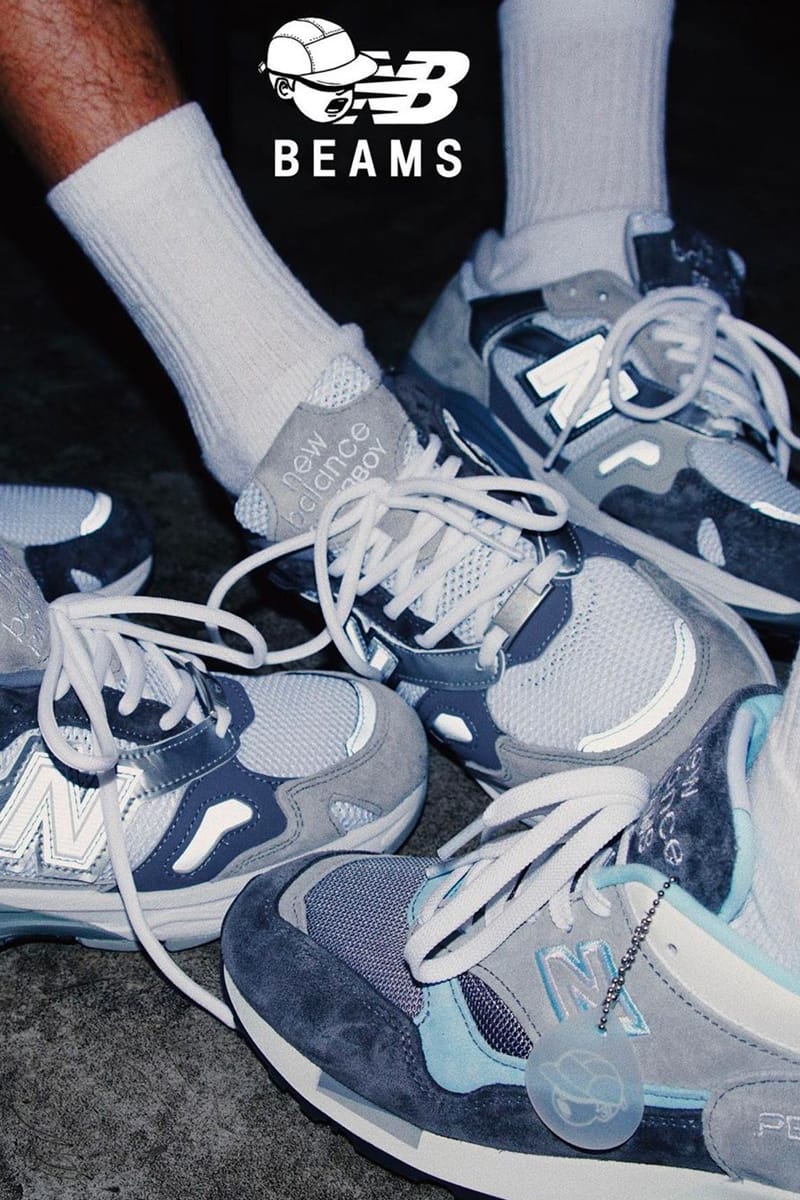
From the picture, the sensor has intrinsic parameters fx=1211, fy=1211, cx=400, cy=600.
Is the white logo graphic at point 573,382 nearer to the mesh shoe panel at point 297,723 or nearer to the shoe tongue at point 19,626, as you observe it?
the mesh shoe panel at point 297,723

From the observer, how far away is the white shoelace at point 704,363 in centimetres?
123

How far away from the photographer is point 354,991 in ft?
2.69

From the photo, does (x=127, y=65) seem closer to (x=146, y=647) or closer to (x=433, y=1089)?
(x=146, y=647)

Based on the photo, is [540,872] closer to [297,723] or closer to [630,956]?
[630,956]

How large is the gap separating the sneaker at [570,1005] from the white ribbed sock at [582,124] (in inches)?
27.5

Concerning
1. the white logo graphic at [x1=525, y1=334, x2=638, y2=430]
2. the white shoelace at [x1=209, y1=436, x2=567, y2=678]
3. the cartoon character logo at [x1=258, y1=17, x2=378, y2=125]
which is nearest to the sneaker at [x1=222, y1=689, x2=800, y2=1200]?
the white shoelace at [x1=209, y1=436, x2=567, y2=678]

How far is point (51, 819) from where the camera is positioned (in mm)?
917

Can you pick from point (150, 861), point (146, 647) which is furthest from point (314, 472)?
point (150, 861)

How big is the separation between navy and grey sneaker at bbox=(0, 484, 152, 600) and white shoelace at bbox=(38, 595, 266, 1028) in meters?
0.28

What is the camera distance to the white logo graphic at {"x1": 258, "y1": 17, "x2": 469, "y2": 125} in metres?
1.89
